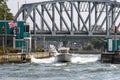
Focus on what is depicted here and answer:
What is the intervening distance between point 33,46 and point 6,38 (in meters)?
25.1

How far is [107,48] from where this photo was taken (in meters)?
131

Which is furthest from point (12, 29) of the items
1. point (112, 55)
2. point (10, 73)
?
point (10, 73)

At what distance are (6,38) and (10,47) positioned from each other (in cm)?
213

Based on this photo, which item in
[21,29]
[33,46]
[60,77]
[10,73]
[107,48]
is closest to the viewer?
[60,77]

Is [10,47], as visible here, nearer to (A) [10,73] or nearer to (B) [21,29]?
(B) [21,29]

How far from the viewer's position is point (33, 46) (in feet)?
531

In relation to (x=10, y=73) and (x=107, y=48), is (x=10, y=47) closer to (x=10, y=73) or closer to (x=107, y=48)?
(x=107, y=48)

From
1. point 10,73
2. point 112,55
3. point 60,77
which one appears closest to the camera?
point 60,77

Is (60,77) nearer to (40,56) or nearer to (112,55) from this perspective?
(112,55)

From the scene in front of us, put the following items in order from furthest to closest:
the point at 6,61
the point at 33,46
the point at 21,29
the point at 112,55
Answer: the point at 33,46 < the point at 21,29 < the point at 112,55 < the point at 6,61

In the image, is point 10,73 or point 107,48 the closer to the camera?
point 10,73

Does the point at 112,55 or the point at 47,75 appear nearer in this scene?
the point at 47,75

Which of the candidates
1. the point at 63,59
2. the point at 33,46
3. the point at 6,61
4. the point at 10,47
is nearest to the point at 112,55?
the point at 63,59

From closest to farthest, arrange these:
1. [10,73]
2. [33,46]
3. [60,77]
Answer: [60,77] < [10,73] < [33,46]
